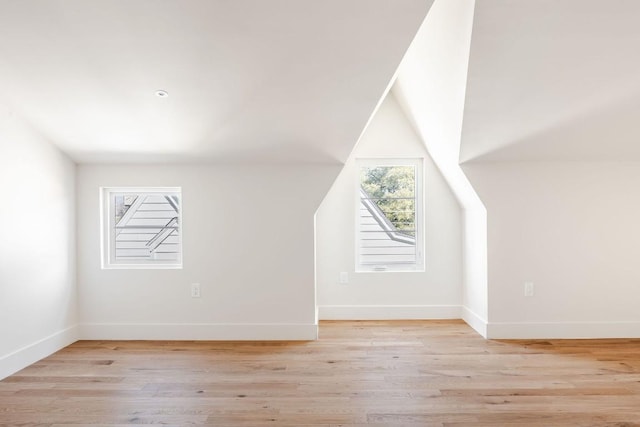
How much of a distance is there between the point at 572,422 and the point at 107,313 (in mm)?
3758

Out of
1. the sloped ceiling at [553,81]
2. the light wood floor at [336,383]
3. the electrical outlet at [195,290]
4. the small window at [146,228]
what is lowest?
the light wood floor at [336,383]

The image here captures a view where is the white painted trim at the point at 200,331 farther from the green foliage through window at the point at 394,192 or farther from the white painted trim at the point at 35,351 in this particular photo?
the green foliage through window at the point at 394,192

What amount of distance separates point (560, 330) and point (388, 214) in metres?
1.99

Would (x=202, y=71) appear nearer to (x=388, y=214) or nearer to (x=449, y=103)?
(x=449, y=103)

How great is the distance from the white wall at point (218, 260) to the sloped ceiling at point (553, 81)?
1491 mm

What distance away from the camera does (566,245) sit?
377 centimetres

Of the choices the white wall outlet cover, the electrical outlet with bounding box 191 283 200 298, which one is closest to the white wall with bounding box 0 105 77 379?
the electrical outlet with bounding box 191 283 200 298

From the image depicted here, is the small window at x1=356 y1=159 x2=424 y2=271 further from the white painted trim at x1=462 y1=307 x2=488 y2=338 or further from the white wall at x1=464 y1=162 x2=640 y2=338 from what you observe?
the white wall at x1=464 y1=162 x2=640 y2=338

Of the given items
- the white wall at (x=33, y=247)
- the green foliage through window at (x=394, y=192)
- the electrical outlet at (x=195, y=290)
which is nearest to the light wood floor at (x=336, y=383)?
the white wall at (x=33, y=247)

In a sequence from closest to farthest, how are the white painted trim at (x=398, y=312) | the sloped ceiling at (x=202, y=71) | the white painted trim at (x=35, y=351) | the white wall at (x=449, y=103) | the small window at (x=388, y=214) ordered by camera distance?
1. the sloped ceiling at (x=202, y=71)
2. the white wall at (x=449, y=103)
3. the white painted trim at (x=35, y=351)
4. the white painted trim at (x=398, y=312)
5. the small window at (x=388, y=214)

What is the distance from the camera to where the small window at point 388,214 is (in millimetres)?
4562

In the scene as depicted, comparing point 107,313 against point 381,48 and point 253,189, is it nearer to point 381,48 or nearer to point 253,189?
point 253,189

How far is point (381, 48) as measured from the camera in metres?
2.43

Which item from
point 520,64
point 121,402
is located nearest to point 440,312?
point 520,64
